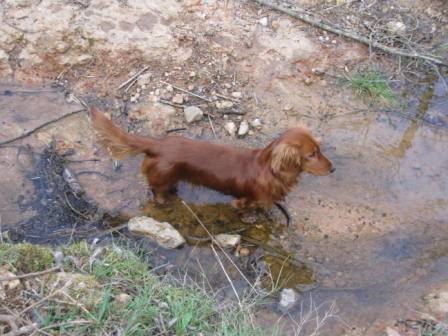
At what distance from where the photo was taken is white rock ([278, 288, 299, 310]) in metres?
3.90

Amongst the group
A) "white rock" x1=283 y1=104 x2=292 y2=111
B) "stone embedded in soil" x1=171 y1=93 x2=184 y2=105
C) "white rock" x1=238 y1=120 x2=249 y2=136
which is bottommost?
"white rock" x1=238 y1=120 x2=249 y2=136

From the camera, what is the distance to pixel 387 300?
13.0ft

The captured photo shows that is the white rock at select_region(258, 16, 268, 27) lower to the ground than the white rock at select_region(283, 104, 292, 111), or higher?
higher

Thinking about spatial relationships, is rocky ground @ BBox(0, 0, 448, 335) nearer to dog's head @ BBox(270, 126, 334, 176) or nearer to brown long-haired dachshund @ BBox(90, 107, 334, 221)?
brown long-haired dachshund @ BBox(90, 107, 334, 221)

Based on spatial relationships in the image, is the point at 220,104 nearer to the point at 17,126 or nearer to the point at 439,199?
the point at 17,126

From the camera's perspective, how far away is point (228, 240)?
4.20 m

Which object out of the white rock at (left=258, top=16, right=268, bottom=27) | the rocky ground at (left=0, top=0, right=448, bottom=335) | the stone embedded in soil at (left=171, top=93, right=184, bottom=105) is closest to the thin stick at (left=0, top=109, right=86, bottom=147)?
the rocky ground at (left=0, top=0, right=448, bottom=335)

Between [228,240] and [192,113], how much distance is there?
1.36m

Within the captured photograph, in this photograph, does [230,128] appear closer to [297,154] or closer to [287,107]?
[287,107]

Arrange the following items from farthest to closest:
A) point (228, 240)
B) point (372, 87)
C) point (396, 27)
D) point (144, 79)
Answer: point (396, 27)
point (372, 87)
point (144, 79)
point (228, 240)

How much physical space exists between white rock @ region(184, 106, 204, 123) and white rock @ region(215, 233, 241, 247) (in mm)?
1263

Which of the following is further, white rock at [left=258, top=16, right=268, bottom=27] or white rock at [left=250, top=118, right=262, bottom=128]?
white rock at [left=258, top=16, right=268, bottom=27]

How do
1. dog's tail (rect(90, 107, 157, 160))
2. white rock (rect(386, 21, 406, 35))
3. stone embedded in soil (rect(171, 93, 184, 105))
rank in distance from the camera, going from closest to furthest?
dog's tail (rect(90, 107, 157, 160))
stone embedded in soil (rect(171, 93, 184, 105))
white rock (rect(386, 21, 406, 35))

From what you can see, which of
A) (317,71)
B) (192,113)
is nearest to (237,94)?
(192,113)
